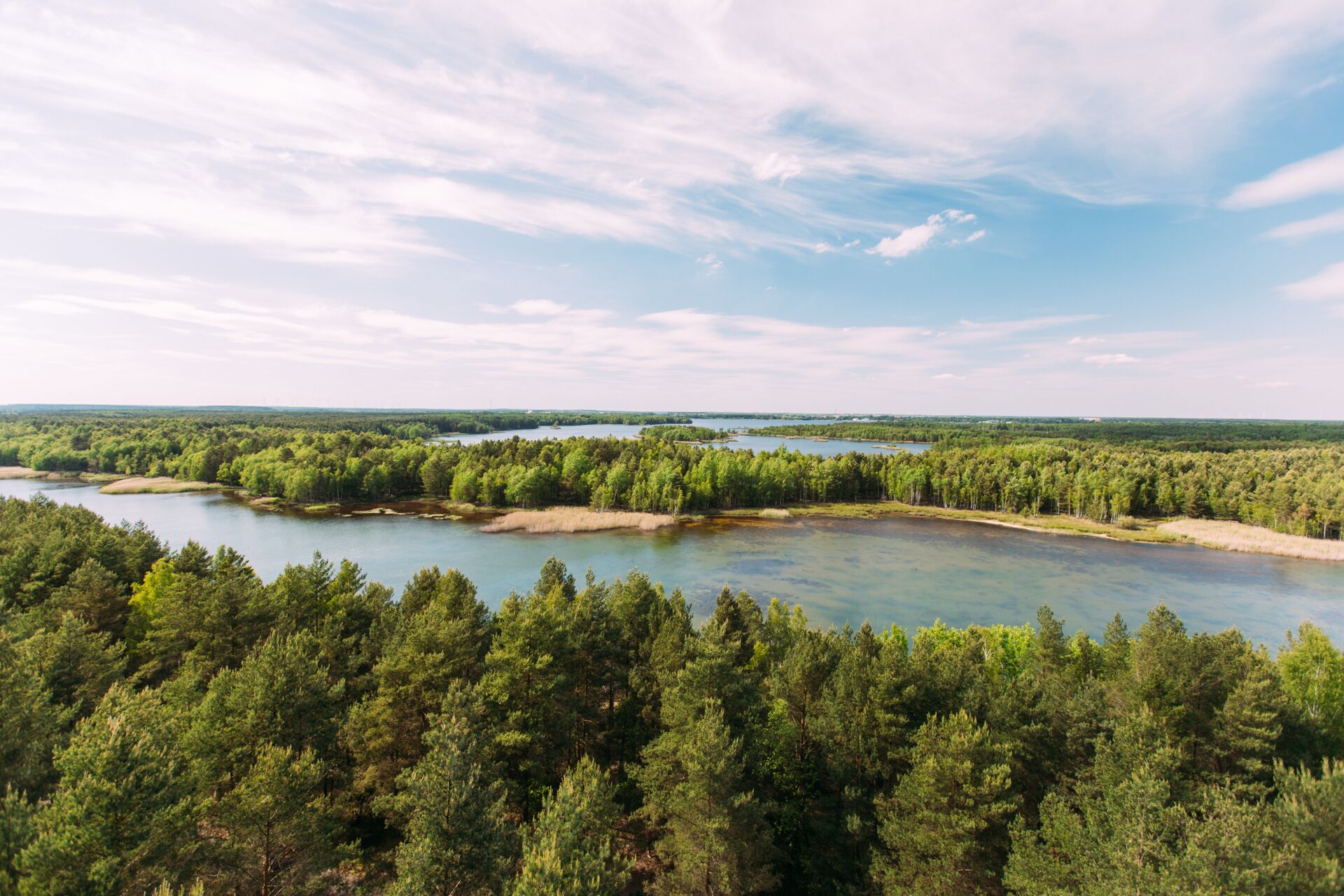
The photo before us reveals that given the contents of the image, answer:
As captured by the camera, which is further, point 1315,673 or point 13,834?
point 1315,673

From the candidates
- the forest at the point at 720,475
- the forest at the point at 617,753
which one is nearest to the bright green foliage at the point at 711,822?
the forest at the point at 617,753

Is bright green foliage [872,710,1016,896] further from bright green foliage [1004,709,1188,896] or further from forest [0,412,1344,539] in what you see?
forest [0,412,1344,539]

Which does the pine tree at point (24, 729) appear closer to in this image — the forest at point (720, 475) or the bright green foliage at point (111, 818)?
the bright green foliage at point (111, 818)

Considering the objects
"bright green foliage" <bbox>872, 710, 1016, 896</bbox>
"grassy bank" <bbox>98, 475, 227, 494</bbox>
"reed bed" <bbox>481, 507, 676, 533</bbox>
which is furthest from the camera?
"grassy bank" <bbox>98, 475, 227, 494</bbox>

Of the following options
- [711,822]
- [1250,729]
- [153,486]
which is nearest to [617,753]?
[711,822]

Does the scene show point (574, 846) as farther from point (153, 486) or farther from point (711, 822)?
point (153, 486)

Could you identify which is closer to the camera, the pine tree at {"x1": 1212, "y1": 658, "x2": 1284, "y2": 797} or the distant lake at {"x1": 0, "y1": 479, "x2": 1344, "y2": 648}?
the pine tree at {"x1": 1212, "y1": 658, "x2": 1284, "y2": 797}

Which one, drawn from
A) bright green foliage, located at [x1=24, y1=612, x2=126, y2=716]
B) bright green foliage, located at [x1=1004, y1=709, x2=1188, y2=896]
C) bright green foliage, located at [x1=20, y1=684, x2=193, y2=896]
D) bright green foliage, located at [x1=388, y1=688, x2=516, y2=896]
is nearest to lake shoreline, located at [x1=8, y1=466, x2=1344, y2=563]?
bright green foliage, located at [x1=24, y1=612, x2=126, y2=716]
